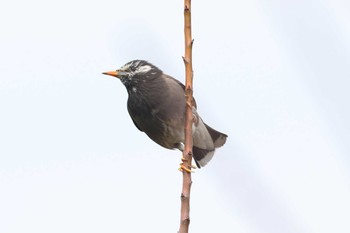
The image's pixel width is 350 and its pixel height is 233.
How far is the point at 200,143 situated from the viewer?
6.48 m

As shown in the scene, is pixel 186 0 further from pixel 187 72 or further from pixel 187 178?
pixel 187 178

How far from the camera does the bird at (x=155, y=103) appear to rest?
228 inches

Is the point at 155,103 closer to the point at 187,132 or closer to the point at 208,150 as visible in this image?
the point at 208,150

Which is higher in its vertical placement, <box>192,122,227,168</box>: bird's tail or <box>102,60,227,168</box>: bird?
<box>102,60,227,168</box>: bird

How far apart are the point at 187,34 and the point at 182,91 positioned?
8.37 feet

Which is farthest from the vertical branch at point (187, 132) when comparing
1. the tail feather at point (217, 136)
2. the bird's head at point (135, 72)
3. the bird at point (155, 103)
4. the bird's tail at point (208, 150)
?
the tail feather at point (217, 136)

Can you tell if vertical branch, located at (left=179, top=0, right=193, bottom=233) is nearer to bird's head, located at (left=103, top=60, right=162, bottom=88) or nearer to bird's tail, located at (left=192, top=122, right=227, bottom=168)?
bird's head, located at (left=103, top=60, right=162, bottom=88)

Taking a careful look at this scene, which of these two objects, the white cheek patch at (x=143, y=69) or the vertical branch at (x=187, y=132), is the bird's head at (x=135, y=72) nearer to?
the white cheek patch at (x=143, y=69)

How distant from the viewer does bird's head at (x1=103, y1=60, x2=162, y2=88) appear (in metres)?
5.99

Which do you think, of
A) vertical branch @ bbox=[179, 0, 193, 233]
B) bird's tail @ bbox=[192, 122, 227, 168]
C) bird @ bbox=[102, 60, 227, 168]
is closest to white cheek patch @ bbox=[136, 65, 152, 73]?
bird @ bbox=[102, 60, 227, 168]

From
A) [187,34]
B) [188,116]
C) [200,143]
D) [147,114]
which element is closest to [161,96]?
[147,114]

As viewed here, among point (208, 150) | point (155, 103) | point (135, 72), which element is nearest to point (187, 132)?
point (155, 103)

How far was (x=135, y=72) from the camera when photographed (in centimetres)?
605

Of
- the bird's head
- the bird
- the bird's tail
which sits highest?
the bird's head
